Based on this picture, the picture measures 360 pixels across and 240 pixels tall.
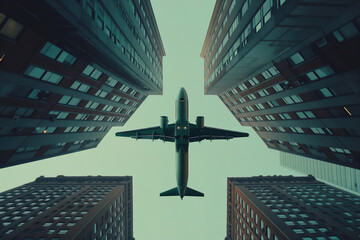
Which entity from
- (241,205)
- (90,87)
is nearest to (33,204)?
(90,87)

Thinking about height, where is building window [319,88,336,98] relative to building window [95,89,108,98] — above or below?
below

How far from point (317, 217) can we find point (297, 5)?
130 feet

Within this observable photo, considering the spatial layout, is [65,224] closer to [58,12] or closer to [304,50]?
[58,12]

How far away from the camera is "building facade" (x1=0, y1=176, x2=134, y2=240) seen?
3039cm

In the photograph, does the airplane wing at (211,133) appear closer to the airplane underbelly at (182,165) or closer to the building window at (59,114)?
the airplane underbelly at (182,165)

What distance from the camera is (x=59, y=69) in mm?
18312

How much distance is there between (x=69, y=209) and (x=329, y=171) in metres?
75.1

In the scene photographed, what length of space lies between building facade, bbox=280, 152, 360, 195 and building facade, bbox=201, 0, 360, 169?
3020 cm

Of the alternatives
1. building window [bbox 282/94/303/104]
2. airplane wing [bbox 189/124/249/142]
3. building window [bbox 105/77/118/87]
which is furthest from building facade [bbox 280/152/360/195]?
building window [bbox 105/77/118/87]

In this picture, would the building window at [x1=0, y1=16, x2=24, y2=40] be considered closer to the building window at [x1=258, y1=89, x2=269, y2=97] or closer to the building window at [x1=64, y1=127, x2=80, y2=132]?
the building window at [x1=64, y1=127, x2=80, y2=132]

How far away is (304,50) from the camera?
701 inches

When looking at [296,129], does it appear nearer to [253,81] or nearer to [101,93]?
[253,81]

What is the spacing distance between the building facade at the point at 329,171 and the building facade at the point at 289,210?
313cm

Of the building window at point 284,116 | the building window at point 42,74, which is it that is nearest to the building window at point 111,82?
the building window at point 42,74
